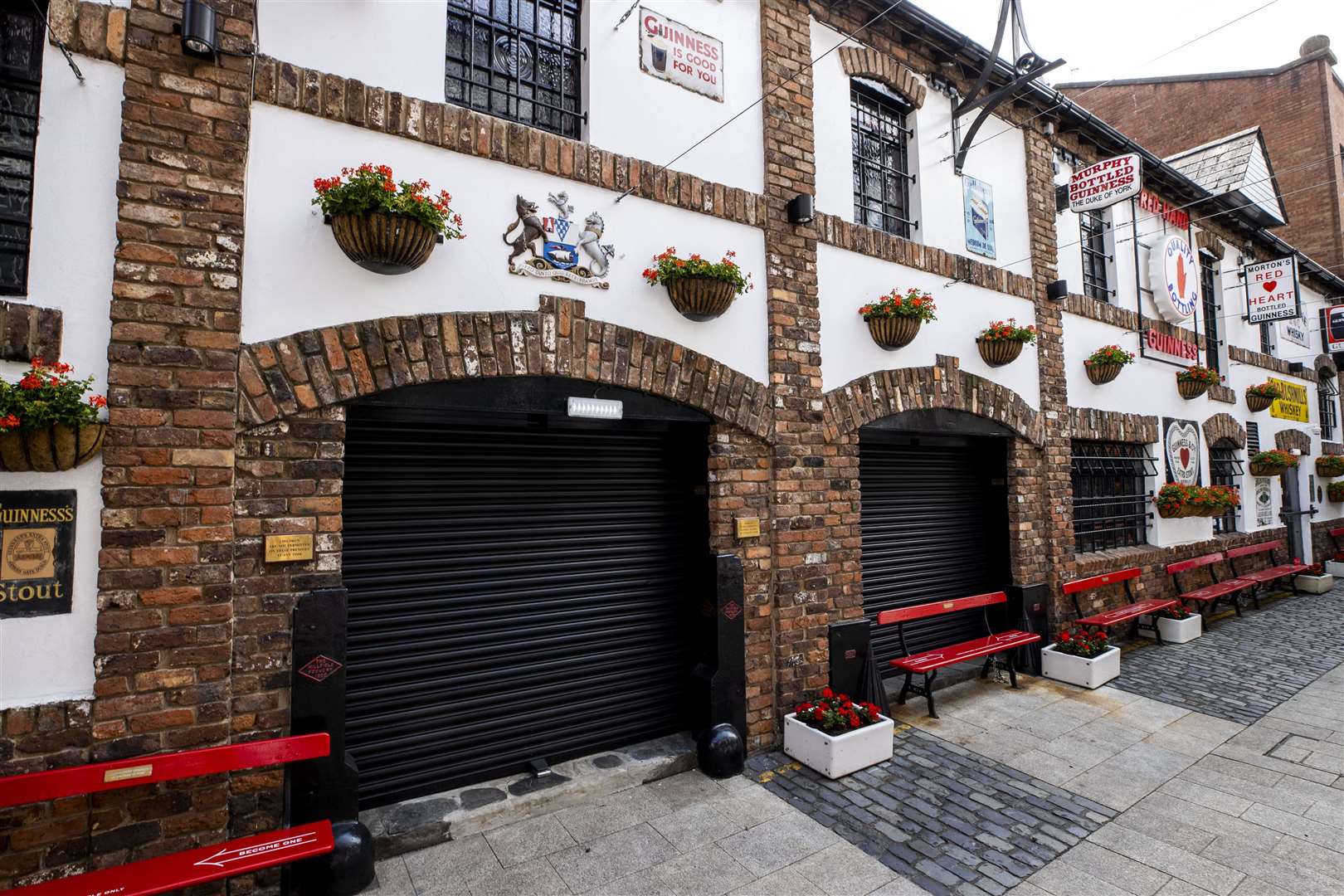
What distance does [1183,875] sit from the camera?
140 inches

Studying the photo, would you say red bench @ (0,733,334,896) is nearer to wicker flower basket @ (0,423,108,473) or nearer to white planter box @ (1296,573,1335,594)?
wicker flower basket @ (0,423,108,473)

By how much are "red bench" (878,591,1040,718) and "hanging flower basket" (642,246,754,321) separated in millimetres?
3150

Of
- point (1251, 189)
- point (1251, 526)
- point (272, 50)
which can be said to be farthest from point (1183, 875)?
point (1251, 189)

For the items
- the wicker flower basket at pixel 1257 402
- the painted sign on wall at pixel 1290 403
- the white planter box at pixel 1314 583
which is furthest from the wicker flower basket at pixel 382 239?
the white planter box at pixel 1314 583

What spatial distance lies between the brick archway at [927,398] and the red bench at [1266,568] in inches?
249

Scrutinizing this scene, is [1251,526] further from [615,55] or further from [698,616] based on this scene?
[615,55]

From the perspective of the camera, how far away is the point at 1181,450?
32.0 ft

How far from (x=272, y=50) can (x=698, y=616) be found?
4.55 meters

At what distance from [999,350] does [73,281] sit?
7.37 m

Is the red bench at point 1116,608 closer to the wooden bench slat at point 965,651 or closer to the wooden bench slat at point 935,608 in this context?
the wooden bench slat at point 965,651

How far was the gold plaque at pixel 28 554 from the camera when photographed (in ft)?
9.43

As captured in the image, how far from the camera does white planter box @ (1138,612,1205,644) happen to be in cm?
832

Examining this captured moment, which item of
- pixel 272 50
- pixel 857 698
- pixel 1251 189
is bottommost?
pixel 857 698

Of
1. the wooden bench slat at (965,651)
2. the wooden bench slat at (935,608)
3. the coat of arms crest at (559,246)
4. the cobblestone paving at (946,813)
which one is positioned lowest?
the cobblestone paving at (946,813)
